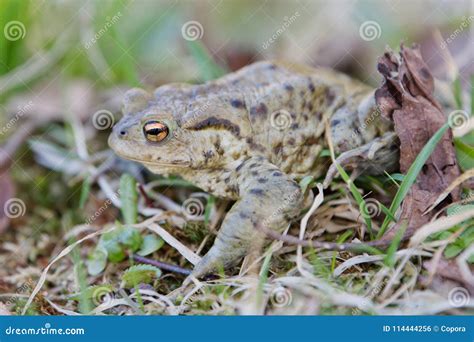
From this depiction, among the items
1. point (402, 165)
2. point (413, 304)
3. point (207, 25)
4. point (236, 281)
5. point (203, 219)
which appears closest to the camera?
point (413, 304)

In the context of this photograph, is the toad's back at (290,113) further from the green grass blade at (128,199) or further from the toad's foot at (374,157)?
the green grass blade at (128,199)

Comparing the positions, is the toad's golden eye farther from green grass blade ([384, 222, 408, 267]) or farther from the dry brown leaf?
green grass blade ([384, 222, 408, 267])

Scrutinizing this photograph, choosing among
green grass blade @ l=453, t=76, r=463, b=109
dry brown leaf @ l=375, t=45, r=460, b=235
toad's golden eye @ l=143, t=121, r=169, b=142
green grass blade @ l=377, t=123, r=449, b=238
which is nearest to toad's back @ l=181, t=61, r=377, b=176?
dry brown leaf @ l=375, t=45, r=460, b=235

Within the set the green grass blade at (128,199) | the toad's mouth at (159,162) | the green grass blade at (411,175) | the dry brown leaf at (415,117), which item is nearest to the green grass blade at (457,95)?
the dry brown leaf at (415,117)

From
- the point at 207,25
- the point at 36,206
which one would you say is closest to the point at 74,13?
the point at 207,25

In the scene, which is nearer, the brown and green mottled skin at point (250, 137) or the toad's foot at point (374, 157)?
the brown and green mottled skin at point (250, 137)

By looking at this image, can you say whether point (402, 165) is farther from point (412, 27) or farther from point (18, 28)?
point (18, 28)
